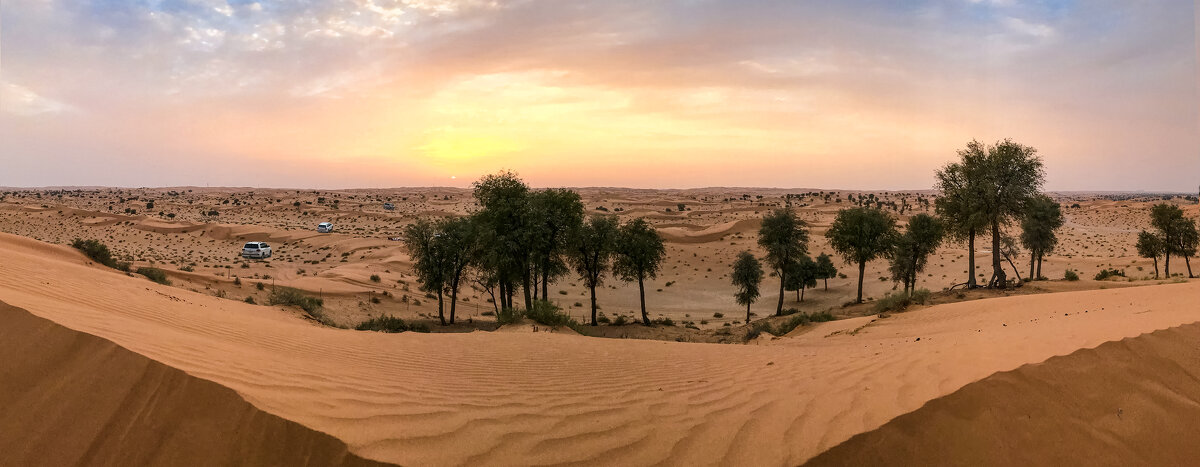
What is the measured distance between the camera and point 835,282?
48844mm

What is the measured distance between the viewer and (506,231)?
25672mm

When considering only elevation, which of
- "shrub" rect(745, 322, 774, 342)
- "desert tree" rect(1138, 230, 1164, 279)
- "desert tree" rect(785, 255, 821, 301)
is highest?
"desert tree" rect(1138, 230, 1164, 279)

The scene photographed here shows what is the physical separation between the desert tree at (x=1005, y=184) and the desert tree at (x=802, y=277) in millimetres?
15658

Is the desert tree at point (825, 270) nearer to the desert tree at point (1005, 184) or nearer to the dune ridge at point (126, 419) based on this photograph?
the desert tree at point (1005, 184)

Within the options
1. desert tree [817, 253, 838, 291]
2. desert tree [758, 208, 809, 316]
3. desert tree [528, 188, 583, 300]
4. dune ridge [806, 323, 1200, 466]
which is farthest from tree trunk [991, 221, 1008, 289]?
dune ridge [806, 323, 1200, 466]

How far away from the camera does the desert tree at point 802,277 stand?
4205 centimetres

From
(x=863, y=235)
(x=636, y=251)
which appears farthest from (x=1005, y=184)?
(x=636, y=251)

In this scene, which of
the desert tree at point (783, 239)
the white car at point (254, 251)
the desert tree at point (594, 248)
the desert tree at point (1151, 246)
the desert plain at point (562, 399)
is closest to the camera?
the desert plain at point (562, 399)

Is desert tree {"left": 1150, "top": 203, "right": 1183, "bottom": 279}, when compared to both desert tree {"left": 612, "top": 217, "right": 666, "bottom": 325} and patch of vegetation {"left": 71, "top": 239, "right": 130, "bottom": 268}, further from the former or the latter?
patch of vegetation {"left": 71, "top": 239, "right": 130, "bottom": 268}

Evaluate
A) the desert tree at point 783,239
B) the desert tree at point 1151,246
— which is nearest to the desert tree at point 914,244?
the desert tree at point 783,239

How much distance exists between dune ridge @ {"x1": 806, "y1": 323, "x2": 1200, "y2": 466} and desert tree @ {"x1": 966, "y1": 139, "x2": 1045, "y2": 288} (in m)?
24.3

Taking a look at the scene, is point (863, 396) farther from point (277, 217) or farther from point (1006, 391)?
point (277, 217)

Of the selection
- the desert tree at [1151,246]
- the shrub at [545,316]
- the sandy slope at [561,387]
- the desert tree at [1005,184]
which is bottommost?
the shrub at [545,316]

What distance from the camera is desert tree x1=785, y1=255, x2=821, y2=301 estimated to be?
42050mm
